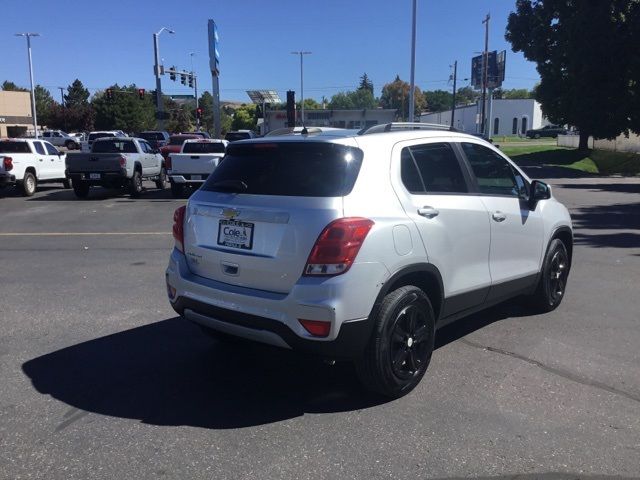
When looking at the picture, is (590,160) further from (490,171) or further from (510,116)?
(510,116)

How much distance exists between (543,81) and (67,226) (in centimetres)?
3191

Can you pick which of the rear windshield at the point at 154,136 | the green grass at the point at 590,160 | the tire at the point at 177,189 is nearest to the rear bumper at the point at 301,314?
the tire at the point at 177,189

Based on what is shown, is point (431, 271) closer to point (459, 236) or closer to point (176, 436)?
point (459, 236)

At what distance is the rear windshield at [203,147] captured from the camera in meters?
17.9

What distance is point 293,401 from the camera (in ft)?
13.4

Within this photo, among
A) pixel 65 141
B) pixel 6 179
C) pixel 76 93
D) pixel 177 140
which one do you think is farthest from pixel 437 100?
pixel 6 179

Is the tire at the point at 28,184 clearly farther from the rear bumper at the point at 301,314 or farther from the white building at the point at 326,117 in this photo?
the white building at the point at 326,117

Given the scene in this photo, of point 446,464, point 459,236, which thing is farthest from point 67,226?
point 446,464

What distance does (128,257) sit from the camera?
354 inches

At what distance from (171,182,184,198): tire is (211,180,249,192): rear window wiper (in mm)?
13723

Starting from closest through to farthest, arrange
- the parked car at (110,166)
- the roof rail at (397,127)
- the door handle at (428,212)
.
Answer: the door handle at (428,212), the roof rail at (397,127), the parked car at (110,166)

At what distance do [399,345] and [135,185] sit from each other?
613 inches

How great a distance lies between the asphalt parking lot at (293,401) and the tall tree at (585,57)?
26.6m

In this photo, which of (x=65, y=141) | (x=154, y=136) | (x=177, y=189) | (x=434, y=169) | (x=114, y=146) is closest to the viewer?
(x=434, y=169)
